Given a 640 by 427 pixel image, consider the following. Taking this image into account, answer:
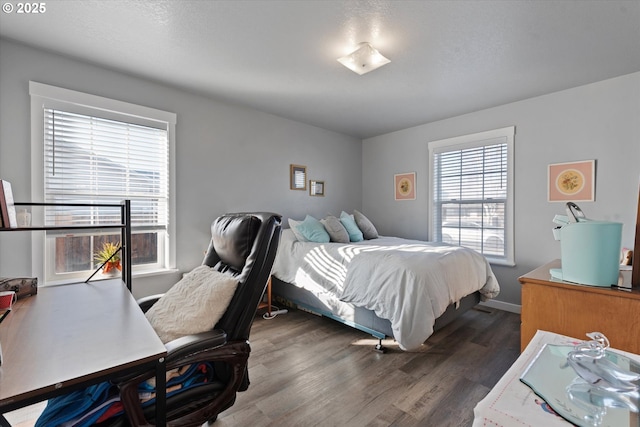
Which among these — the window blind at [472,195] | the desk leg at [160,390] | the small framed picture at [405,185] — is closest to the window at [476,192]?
the window blind at [472,195]

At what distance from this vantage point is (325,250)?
2.99 metres

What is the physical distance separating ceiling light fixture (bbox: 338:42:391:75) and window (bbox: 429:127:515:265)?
209cm

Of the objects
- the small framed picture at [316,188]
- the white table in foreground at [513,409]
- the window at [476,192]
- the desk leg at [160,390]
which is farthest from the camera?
the small framed picture at [316,188]

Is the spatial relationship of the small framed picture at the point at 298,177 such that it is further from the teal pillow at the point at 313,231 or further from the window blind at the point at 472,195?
the window blind at the point at 472,195

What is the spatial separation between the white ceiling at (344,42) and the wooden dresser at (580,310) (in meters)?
1.75

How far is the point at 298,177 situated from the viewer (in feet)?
13.6

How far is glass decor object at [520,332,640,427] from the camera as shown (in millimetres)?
627

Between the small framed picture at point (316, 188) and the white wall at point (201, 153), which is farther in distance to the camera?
the small framed picture at point (316, 188)

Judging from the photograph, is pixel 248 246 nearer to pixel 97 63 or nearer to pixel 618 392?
pixel 618 392

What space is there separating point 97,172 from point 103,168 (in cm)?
6

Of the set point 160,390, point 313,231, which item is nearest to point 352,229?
point 313,231

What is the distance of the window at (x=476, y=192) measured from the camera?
11.5 feet

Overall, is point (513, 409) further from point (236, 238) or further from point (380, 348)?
point (380, 348)

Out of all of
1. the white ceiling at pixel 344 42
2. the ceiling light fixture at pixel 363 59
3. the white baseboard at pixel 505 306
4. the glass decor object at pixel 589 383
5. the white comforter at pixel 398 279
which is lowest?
the white baseboard at pixel 505 306
